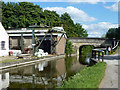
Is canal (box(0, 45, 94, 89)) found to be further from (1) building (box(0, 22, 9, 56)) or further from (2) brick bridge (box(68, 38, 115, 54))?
(2) brick bridge (box(68, 38, 115, 54))

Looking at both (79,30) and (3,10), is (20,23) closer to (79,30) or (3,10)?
(3,10)

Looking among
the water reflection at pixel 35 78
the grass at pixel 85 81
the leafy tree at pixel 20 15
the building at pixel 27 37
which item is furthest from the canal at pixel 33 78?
the leafy tree at pixel 20 15

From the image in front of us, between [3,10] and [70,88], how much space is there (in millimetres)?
55429

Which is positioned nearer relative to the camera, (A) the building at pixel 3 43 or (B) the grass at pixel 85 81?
(B) the grass at pixel 85 81

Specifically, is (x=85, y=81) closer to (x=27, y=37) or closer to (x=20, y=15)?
(x=27, y=37)

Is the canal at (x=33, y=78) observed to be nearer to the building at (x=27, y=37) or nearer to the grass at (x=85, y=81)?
the grass at (x=85, y=81)

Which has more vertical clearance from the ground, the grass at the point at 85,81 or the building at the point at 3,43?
the building at the point at 3,43

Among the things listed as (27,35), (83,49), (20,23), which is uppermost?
(20,23)

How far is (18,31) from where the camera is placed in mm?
43406

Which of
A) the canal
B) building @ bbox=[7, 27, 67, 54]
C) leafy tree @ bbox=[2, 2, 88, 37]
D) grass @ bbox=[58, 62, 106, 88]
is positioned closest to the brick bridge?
building @ bbox=[7, 27, 67, 54]

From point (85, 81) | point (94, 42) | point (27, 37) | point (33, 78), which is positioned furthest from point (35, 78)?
point (94, 42)

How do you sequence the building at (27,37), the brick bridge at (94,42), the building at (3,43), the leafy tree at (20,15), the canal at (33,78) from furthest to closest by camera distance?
the leafy tree at (20,15)
the brick bridge at (94,42)
the building at (27,37)
the building at (3,43)
the canal at (33,78)

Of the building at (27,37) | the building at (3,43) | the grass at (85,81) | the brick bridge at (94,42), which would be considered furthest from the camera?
the brick bridge at (94,42)

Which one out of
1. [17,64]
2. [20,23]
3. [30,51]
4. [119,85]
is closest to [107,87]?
[119,85]
